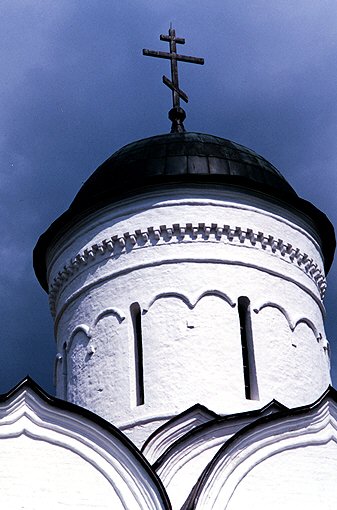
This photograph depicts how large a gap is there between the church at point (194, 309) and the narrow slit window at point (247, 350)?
1 centimetres

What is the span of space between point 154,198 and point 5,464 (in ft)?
13.0

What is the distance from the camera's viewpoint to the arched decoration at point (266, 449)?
9.62 metres

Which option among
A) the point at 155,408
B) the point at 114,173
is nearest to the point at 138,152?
the point at 114,173

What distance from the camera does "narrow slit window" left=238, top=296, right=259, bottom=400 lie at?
1171 centimetres

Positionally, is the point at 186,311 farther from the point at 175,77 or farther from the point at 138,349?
the point at 175,77

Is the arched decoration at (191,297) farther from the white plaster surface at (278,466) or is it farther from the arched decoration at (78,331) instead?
the white plaster surface at (278,466)

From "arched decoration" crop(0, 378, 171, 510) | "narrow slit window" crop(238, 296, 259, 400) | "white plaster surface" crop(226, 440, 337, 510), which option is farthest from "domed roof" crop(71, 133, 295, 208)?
"white plaster surface" crop(226, 440, 337, 510)

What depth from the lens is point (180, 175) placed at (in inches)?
488

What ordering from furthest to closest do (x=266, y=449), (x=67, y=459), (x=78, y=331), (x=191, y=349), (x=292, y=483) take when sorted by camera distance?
(x=78, y=331), (x=191, y=349), (x=266, y=449), (x=292, y=483), (x=67, y=459)

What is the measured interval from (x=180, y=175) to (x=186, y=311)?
1.52 meters

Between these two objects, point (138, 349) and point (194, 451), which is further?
point (138, 349)

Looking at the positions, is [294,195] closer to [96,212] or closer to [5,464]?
[96,212]

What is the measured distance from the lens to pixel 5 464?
950cm

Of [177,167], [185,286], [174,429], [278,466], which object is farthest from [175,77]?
[278,466]
